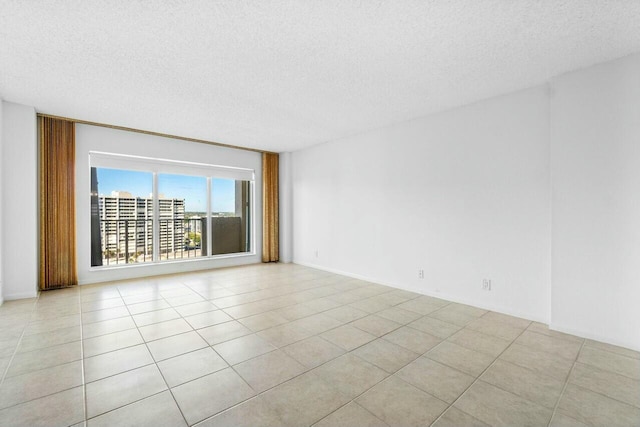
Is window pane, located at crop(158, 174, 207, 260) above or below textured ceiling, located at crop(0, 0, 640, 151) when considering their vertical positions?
below

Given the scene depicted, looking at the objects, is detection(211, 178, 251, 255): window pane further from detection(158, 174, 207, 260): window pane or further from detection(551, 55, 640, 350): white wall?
detection(551, 55, 640, 350): white wall

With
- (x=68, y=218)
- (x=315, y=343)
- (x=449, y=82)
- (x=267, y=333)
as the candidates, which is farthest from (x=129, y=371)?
(x=449, y=82)

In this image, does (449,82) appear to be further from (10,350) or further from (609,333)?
(10,350)

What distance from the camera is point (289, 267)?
6156 millimetres

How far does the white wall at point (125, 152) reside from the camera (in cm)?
464

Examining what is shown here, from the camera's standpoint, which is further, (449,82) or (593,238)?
(449,82)

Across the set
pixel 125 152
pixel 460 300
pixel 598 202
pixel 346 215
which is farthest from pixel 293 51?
pixel 125 152

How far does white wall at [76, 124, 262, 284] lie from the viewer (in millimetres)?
4641

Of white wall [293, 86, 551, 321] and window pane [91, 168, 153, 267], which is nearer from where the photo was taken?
white wall [293, 86, 551, 321]

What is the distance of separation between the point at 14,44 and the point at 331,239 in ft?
15.5

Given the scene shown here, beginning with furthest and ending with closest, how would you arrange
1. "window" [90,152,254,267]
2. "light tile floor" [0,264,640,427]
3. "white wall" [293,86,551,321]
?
"window" [90,152,254,267], "white wall" [293,86,551,321], "light tile floor" [0,264,640,427]

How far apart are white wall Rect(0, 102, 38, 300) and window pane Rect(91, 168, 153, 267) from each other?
2.86 feet

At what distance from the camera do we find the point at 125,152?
4.95 meters

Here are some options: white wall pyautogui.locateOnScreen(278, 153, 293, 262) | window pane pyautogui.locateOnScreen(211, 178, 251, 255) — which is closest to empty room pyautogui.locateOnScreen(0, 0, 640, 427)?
window pane pyautogui.locateOnScreen(211, 178, 251, 255)
